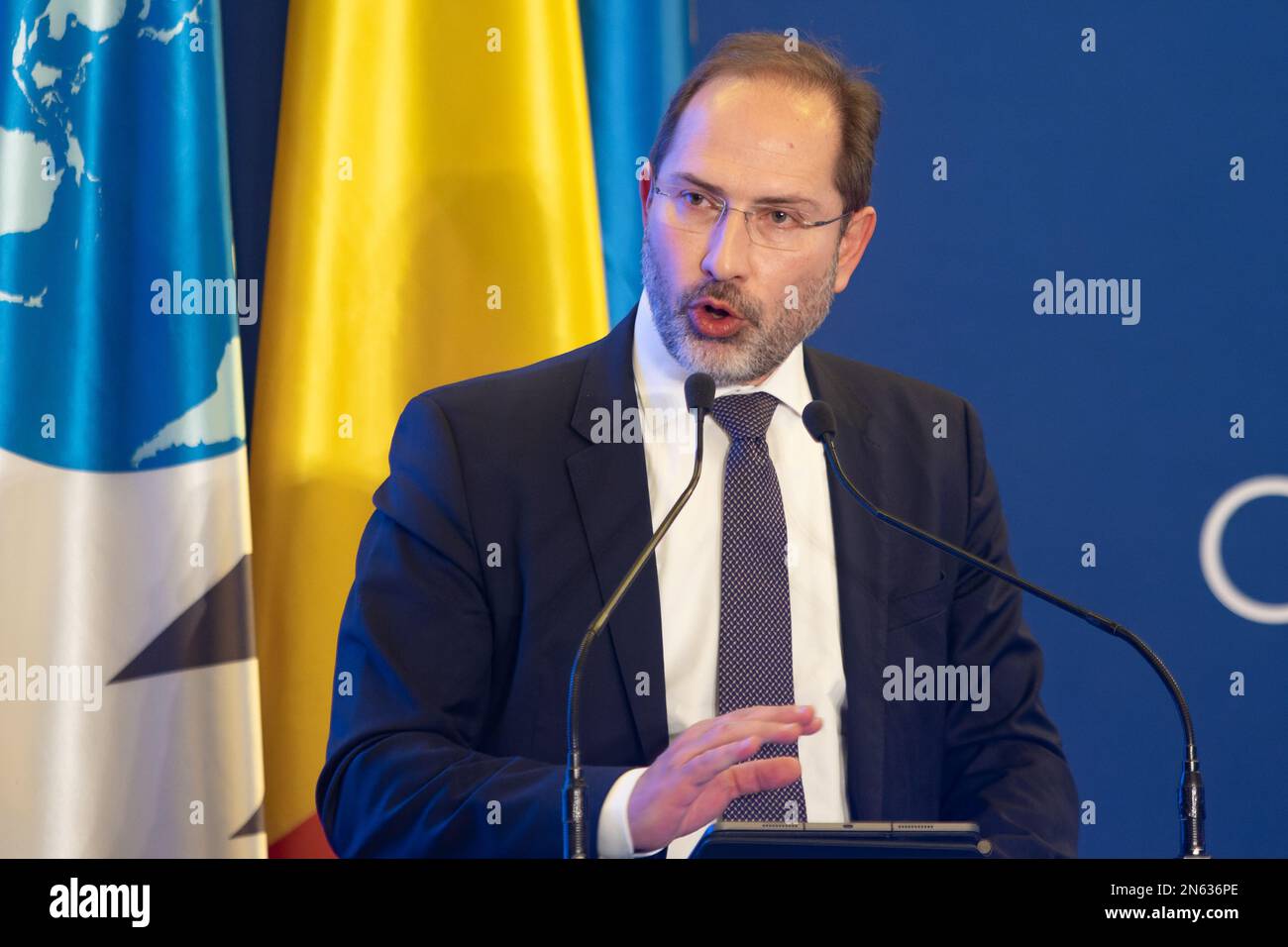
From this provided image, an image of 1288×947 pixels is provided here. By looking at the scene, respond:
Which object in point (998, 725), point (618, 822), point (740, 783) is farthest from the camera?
point (998, 725)

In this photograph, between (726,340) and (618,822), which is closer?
(618,822)

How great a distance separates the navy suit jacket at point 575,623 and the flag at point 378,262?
12.1 inches

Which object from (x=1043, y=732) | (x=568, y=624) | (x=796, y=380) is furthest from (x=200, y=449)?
(x=1043, y=732)

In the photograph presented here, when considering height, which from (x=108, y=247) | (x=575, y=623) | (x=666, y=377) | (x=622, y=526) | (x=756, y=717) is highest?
(x=108, y=247)

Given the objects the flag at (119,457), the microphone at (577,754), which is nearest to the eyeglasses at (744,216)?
the microphone at (577,754)

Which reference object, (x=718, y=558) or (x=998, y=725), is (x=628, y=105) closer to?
(x=718, y=558)

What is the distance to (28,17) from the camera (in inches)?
97.3

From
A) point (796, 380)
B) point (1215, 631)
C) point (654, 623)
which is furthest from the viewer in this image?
point (1215, 631)

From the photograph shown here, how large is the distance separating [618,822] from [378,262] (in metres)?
1.30

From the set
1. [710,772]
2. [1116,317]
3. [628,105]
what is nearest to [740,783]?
[710,772]

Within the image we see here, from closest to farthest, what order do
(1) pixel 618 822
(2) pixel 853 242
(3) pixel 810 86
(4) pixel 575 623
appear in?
(1) pixel 618 822
(4) pixel 575 623
(3) pixel 810 86
(2) pixel 853 242

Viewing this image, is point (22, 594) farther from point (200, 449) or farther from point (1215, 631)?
point (1215, 631)

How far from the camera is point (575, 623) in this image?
2.17m
